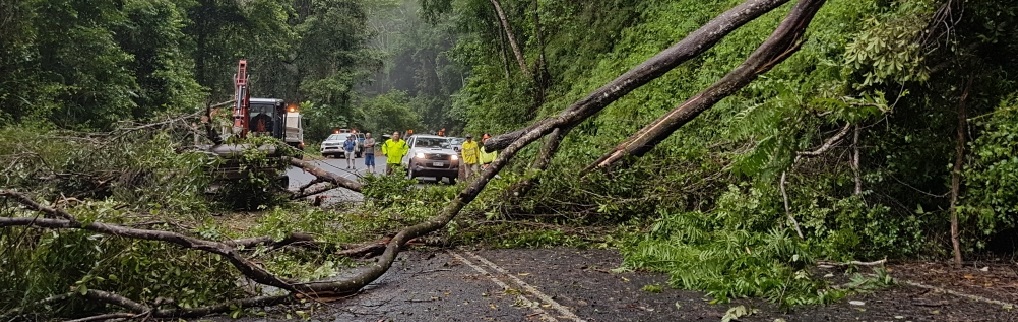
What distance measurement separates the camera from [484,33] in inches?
885

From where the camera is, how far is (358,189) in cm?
1157

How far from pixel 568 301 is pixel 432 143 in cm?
1695

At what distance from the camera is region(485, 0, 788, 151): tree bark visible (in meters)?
7.71

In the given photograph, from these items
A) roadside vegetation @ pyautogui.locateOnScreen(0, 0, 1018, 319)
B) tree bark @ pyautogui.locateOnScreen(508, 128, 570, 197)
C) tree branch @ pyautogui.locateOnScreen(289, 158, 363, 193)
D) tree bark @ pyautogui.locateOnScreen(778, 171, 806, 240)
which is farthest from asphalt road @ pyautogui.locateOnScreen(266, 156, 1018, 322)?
tree branch @ pyautogui.locateOnScreen(289, 158, 363, 193)

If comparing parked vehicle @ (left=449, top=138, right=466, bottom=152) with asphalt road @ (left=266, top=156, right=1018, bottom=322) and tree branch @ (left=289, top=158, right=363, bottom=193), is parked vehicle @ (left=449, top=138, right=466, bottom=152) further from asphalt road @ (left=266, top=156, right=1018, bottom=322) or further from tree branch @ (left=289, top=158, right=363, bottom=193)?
asphalt road @ (left=266, top=156, right=1018, bottom=322)

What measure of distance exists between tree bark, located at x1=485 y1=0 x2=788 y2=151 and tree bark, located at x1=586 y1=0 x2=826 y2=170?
0.40 metres

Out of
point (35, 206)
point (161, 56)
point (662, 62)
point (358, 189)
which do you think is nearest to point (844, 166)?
point (662, 62)

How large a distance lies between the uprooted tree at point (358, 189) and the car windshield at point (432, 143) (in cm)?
1237

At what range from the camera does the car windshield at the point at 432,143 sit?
71.7 ft

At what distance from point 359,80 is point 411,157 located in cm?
2956

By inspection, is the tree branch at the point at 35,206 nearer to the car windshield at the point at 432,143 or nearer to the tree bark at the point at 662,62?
the tree bark at the point at 662,62

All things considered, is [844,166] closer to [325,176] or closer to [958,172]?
[958,172]

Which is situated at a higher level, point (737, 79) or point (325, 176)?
point (737, 79)

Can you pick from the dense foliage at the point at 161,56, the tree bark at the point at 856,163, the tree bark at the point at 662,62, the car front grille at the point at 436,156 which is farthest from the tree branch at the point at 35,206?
the car front grille at the point at 436,156
